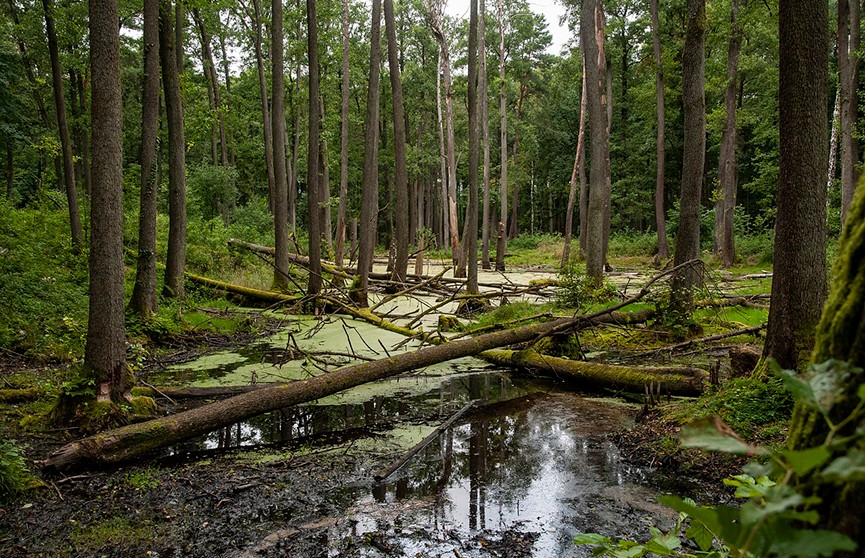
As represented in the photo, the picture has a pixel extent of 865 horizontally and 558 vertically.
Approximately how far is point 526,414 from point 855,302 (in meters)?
5.28

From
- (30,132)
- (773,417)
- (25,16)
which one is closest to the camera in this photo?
(773,417)

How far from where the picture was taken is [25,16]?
47.4ft

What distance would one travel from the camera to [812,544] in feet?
1.91

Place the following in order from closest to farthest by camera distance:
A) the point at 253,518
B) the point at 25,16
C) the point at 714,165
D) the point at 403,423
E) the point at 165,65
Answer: the point at 253,518 → the point at 403,423 → the point at 165,65 → the point at 25,16 → the point at 714,165

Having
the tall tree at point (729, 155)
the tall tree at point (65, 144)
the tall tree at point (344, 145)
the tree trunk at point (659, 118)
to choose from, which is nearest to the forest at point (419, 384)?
the tall tree at point (65, 144)

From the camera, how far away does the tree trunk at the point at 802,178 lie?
166 inches

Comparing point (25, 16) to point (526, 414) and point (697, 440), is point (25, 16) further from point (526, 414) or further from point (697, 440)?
point (697, 440)

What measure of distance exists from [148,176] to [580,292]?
851 centimetres

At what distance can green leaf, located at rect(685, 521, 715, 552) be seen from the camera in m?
1.29

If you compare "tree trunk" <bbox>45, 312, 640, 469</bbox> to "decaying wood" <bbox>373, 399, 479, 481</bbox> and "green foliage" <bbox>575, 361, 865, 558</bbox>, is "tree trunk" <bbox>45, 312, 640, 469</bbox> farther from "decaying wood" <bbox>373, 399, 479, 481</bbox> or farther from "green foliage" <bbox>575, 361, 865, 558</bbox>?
"green foliage" <bbox>575, 361, 865, 558</bbox>

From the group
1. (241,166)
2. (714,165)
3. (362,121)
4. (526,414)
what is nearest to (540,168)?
(714,165)

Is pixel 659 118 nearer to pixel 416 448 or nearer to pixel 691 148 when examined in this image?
pixel 691 148

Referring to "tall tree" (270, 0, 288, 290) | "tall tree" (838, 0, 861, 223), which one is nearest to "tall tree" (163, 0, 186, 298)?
"tall tree" (270, 0, 288, 290)

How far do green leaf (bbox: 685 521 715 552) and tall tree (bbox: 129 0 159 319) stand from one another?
9.94 meters
